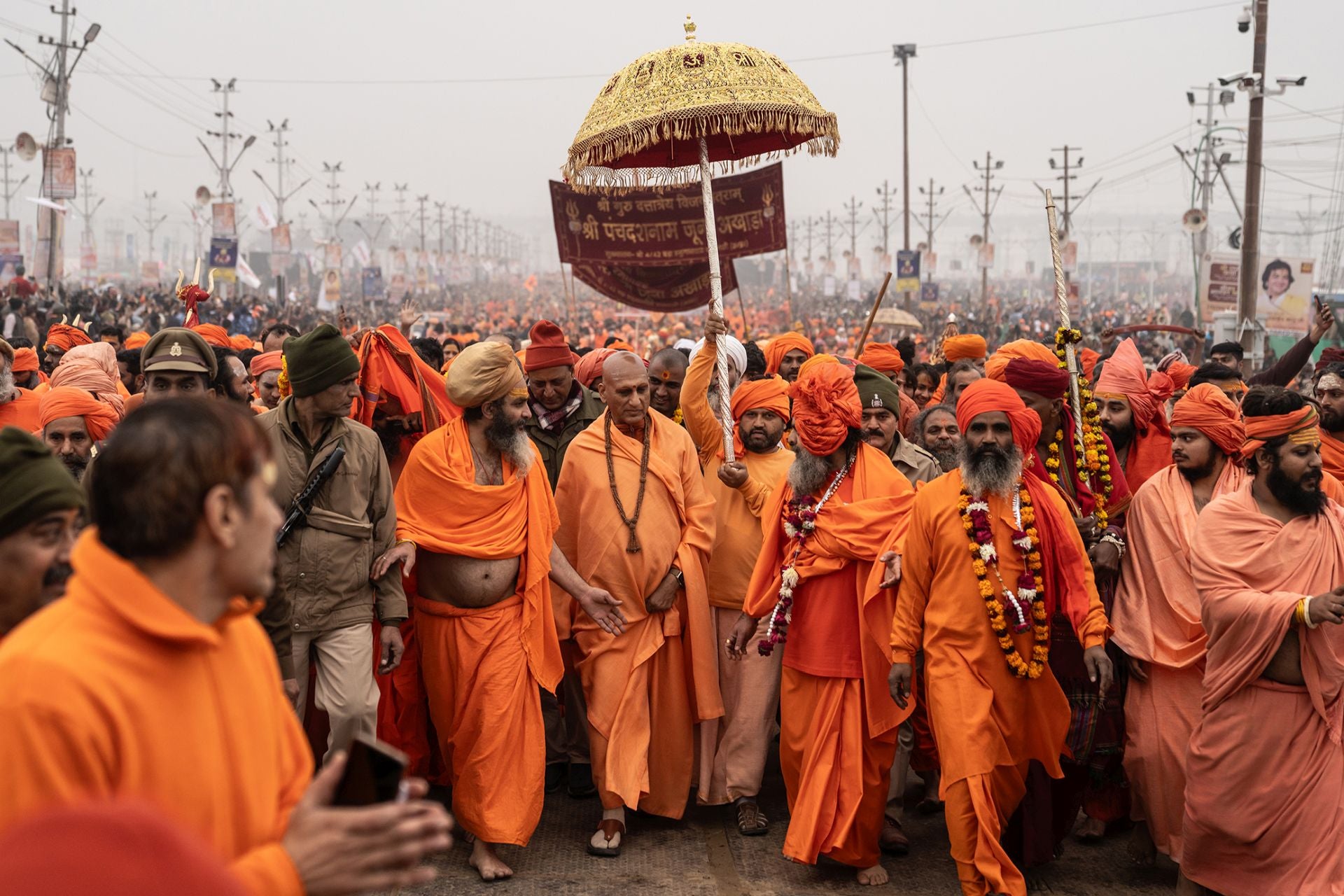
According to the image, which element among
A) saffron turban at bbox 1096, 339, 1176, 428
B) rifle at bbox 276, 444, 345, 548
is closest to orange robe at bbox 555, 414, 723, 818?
rifle at bbox 276, 444, 345, 548

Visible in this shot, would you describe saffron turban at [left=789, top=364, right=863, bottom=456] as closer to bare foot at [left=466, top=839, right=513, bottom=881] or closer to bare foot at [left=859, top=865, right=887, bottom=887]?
bare foot at [left=859, top=865, right=887, bottom=887]

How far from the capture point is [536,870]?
4.96 meters

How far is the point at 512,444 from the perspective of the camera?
516cm

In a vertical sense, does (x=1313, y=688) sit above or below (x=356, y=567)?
below

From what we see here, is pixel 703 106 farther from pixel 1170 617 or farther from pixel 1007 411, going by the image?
pixel 1170 617

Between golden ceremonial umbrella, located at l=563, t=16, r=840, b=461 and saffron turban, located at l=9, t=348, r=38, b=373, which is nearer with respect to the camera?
golden ceremonial umbrella, located at l=563, t=16, r=840, b=461

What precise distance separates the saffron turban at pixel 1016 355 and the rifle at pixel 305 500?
294cm

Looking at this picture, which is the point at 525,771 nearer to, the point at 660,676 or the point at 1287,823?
the point at 660,676

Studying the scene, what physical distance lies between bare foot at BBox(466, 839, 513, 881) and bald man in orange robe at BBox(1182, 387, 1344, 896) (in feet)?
8.41

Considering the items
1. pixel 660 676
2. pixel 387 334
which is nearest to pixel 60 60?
pixel 387 334

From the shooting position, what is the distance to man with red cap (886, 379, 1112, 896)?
14.7 feet

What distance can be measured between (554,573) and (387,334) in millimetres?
1627

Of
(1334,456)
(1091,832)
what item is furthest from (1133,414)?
(1091,832)

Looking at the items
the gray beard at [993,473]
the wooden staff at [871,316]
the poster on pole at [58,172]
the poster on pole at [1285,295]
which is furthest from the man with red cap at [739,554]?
the poster on pole at [58,172]
